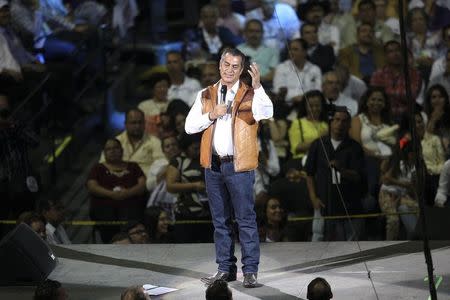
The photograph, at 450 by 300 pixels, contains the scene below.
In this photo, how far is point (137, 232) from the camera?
11.0m

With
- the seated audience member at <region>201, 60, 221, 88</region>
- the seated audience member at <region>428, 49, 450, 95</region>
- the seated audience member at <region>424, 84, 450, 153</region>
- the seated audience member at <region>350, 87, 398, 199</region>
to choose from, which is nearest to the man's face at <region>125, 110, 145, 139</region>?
the seated audience member at <region>201, 60, 221, 88</region>

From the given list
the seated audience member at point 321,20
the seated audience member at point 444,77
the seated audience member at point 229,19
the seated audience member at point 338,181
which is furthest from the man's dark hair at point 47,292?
the seated audience member at point 229,19

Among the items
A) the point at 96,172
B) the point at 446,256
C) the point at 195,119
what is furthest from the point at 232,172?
the point at 96,172

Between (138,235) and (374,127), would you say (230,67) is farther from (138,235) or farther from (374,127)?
(374,127)

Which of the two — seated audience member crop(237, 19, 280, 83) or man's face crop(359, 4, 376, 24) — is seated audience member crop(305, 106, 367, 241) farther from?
man's face crop(359, 4, 376, 24)

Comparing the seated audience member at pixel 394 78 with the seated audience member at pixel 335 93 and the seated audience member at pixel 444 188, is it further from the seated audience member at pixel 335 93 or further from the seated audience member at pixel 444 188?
the seated audience member at pixel 444 188

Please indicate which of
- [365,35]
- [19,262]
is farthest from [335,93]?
[19,262]

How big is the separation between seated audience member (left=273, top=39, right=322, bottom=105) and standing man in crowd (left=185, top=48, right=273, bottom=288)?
206 inches

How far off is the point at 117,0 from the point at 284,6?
8.14 ft

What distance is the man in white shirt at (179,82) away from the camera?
45.3ft

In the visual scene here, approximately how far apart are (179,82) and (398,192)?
3.43 m

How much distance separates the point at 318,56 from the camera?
1429 centimetres

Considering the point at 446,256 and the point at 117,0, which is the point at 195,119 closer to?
the point at 446,256

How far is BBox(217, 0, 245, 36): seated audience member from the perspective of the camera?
15430 millimetres
